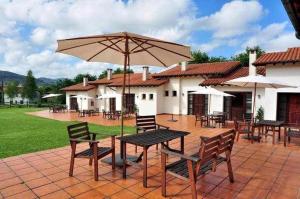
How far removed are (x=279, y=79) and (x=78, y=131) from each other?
11.9m

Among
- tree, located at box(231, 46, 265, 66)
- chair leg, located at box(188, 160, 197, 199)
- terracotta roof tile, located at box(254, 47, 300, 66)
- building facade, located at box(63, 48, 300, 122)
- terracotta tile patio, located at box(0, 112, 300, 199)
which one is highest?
tree, located at box(231, 46, 265, 66)

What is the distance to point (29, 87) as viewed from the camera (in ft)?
160

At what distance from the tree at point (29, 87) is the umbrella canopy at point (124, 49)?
49.3 meters

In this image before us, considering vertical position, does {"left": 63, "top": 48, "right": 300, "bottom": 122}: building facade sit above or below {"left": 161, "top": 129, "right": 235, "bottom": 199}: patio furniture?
above

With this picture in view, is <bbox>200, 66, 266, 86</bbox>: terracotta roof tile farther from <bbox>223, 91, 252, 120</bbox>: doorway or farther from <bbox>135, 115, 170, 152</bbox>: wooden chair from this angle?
<bbox>135, 115, 170, 152</bbox>: wooden chair

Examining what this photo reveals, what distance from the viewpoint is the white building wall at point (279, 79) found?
12.1 metres

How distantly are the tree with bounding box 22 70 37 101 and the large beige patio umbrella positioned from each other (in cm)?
4929

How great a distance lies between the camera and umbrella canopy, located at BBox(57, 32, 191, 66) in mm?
4305

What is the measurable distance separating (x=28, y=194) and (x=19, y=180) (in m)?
0.75

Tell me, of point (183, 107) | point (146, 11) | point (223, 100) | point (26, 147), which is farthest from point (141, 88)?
point (26, 147)

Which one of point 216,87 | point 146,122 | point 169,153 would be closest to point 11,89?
point 216,87

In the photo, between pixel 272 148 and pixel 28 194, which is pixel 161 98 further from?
pixel 28 194

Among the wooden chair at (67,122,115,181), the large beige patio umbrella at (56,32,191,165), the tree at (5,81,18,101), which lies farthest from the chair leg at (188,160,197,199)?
the tree at (5,81,18,101)

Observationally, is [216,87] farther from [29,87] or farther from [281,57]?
[29,87]
